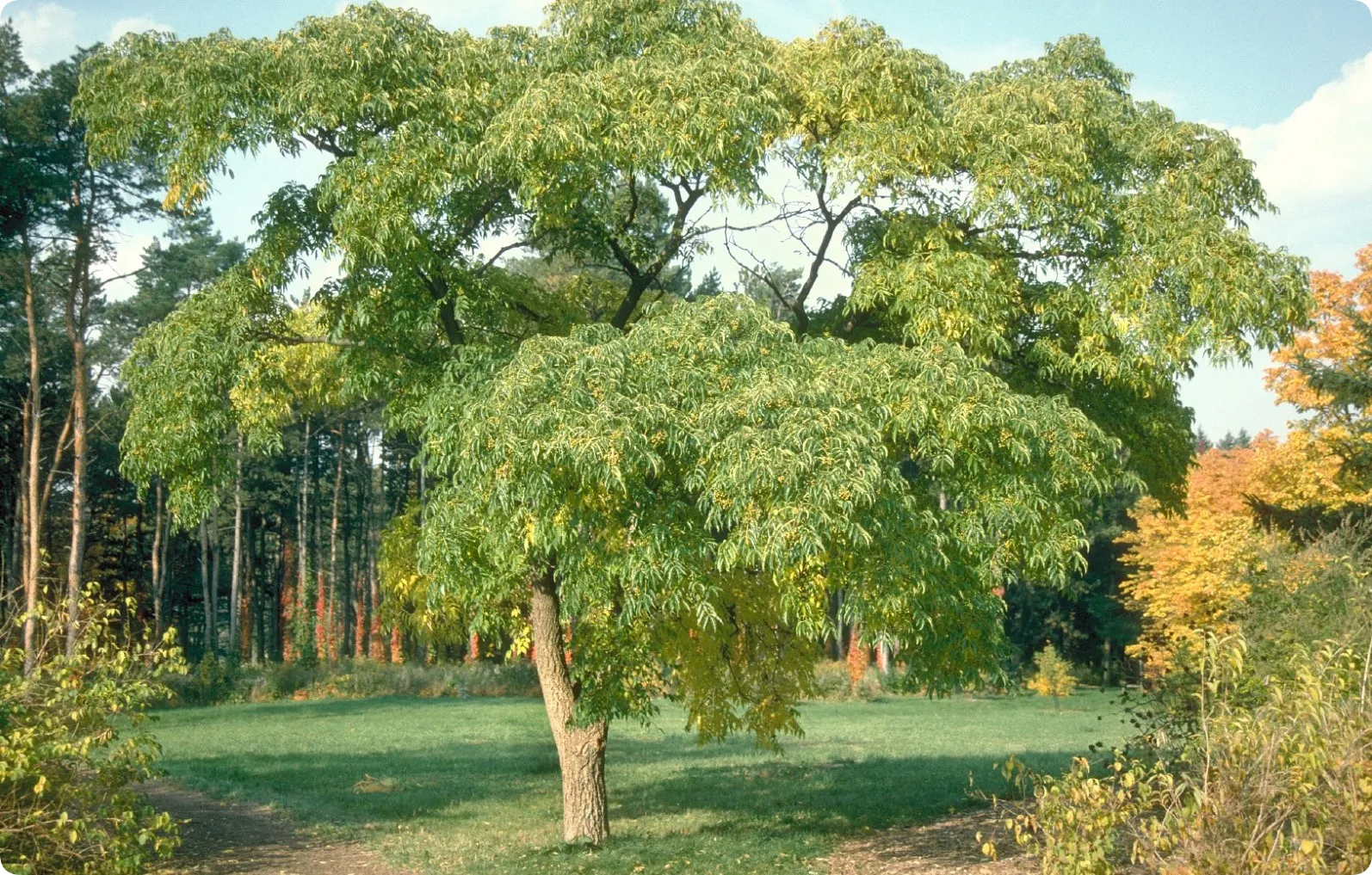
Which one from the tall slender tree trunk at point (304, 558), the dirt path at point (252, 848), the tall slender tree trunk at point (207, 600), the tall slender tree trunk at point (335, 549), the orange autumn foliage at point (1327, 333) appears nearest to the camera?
the dirt path at point (252, 848)

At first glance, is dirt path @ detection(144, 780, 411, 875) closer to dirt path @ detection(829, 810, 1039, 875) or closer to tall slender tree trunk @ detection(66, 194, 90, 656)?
dirt path @ detection(829, 810, 1039, 875)

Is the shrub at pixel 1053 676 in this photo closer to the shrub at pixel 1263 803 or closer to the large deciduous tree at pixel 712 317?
the large deciduous tree at pixel 712 317

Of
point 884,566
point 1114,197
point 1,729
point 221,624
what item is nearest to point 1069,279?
point 1114,197

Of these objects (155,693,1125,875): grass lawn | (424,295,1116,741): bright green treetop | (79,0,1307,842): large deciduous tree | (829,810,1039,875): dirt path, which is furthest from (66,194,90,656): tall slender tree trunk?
(829,810,1039,875): dirt path

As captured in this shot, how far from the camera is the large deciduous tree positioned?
8039 mm

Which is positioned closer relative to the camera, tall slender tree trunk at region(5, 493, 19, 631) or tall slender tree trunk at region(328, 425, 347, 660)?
tall slender tree trunk at region(5, 493, 19, 631)

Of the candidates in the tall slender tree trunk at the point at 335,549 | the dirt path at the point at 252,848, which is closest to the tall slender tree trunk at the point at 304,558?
the tall slender tree trunk at the point at 335,549

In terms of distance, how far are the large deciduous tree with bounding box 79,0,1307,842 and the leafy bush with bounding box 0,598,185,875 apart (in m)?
2.20

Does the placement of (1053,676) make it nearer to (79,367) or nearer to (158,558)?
(79,367)

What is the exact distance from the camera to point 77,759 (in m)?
8.43

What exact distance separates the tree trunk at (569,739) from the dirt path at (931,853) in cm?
234

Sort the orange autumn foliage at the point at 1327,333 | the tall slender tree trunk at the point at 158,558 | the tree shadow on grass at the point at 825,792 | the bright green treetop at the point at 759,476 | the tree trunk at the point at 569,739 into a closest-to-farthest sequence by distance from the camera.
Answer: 1. the bright green treetop at the point at 759,476
2. the tree trunk at the point at 569,739
3. the tree shadow on grass at the point at 825,792
4. the orange autumn foliage at the point at 1327,333
5. the tall slender tree trunk at the point at 158,558

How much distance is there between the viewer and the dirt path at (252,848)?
1045cm

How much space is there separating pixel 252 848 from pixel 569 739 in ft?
10.4
